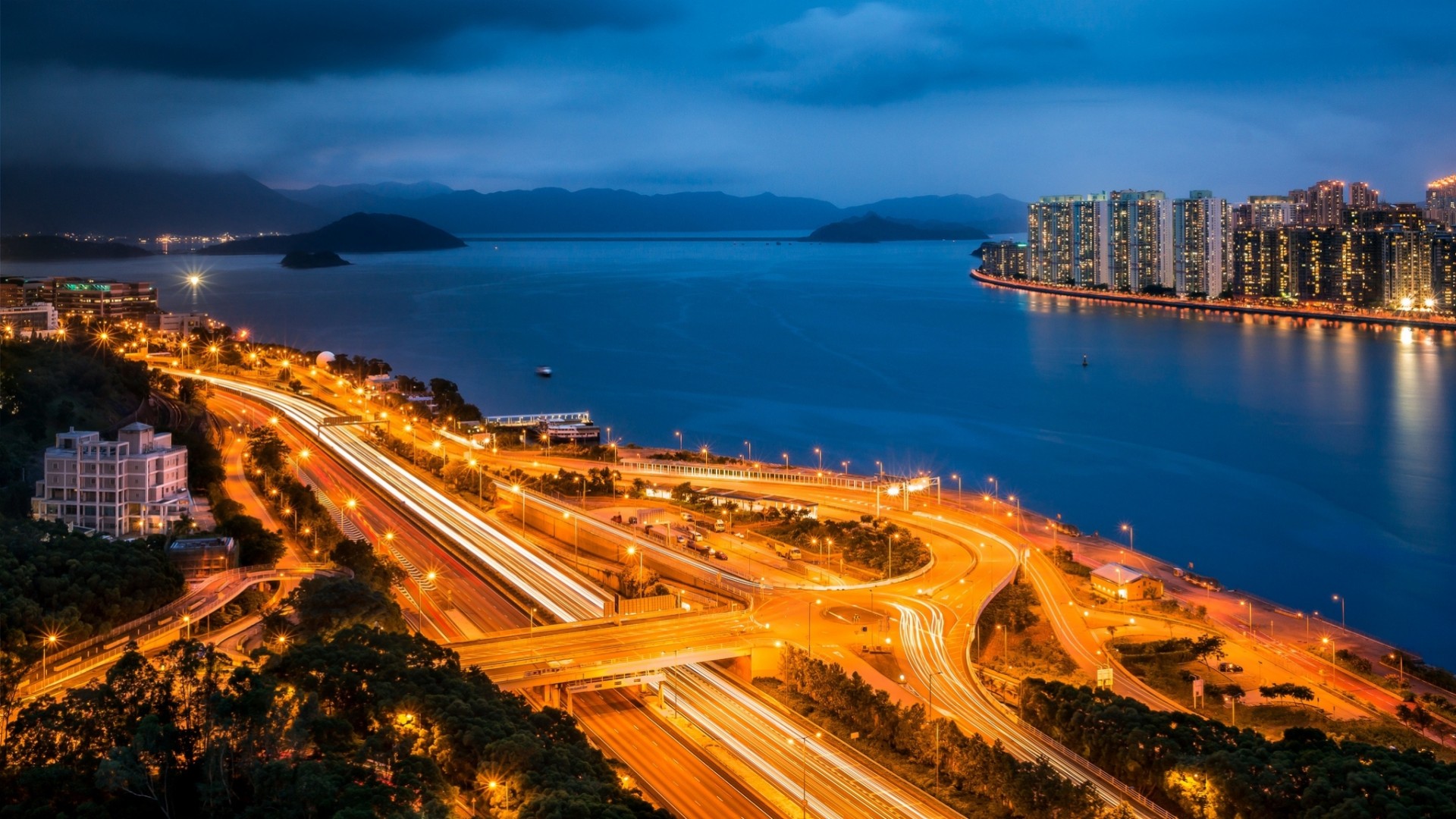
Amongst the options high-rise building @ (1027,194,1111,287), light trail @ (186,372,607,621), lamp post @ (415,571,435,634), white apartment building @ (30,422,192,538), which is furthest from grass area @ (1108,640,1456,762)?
high-rise building @ (1027,194,1111,287)

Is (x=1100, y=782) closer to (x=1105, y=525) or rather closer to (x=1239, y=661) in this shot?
(x=1239, y=661)

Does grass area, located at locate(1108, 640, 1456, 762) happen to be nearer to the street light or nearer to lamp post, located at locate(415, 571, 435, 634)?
the street light

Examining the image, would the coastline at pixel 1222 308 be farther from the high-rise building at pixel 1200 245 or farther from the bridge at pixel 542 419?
the bridge at pixel 542 419

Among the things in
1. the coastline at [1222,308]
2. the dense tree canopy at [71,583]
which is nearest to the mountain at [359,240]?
the coastline at [1222,308]

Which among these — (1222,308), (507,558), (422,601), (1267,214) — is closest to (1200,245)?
(1222,308)

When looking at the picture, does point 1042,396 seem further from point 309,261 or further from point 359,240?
point 359,240

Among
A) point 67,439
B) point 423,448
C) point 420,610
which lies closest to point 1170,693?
point 420,610

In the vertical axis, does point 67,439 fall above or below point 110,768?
above
